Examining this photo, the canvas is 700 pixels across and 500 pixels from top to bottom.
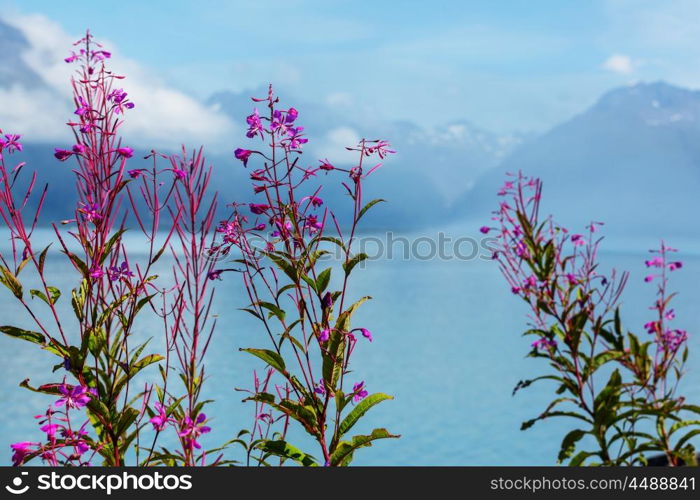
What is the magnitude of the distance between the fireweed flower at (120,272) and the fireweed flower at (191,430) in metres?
0.46

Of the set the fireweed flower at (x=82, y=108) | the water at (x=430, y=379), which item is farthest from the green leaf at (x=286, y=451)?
the water at (x=430, y=379)

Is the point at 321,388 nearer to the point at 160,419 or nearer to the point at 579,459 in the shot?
the point at 160,419

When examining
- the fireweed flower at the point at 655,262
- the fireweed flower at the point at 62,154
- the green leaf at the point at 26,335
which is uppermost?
the fireweed flower at the point at 655,262

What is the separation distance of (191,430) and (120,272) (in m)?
0.50

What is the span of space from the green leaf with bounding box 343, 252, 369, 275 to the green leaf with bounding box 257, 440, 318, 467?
523 millimetres

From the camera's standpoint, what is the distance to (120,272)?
6.28 feet

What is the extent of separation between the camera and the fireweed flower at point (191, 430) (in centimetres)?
197

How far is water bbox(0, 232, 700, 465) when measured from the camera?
12.4 meters

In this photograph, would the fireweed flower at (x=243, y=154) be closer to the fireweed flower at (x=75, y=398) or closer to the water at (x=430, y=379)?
the fireweed flower at (x=75, y=398)

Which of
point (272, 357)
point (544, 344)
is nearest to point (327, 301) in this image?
point (272, 357)

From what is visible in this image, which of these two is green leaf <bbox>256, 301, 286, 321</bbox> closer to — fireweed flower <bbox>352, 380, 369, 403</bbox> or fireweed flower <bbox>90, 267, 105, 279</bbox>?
fireweed flower <bbox>352, 380, 369, 403</bbox>
